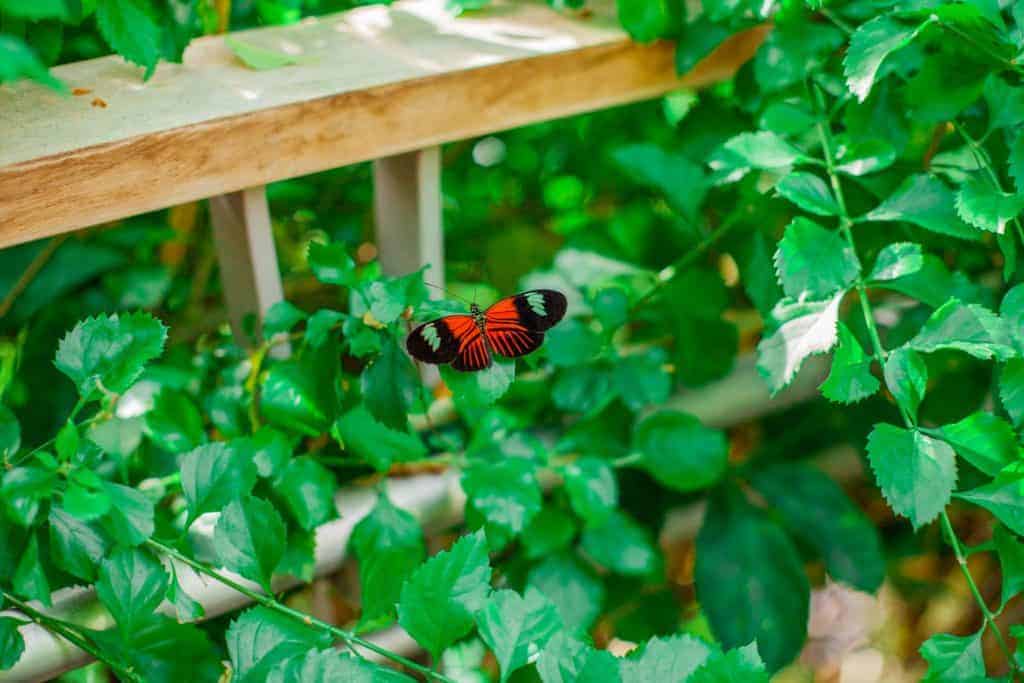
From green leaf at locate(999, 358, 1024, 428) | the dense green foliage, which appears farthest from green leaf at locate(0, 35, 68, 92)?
green leaf at locate(999, 358, 1024, 428)

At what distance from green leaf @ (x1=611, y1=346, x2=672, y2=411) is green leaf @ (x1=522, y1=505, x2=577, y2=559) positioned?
0.13 metres

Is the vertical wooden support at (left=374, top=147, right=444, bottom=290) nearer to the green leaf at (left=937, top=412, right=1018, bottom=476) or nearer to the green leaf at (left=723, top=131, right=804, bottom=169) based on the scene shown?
the green leaf at (left=723, top=131, right=804, bottom=169)

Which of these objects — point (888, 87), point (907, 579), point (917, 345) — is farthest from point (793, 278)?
point (907, 579)

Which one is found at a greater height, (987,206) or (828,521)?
(987,206)

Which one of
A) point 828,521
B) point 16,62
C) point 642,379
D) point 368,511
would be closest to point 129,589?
point 368,511

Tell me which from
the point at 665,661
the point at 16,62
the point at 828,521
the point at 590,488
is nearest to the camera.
Answer: the point at 16,62

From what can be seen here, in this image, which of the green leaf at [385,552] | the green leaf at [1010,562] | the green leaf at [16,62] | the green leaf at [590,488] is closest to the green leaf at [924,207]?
the green leaf at [1010,562]

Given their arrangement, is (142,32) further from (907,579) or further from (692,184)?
(907,579)

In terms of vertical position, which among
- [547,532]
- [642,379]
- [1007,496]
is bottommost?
[547,532]

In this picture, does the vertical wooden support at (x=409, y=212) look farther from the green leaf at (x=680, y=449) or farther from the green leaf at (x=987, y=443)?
the green leaf at (x=987, y=443)

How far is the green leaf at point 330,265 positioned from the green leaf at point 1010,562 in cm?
50

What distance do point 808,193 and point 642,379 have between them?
26 centimetres

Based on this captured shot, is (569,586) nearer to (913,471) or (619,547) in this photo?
(619,547)

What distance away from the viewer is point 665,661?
23.7 inches
